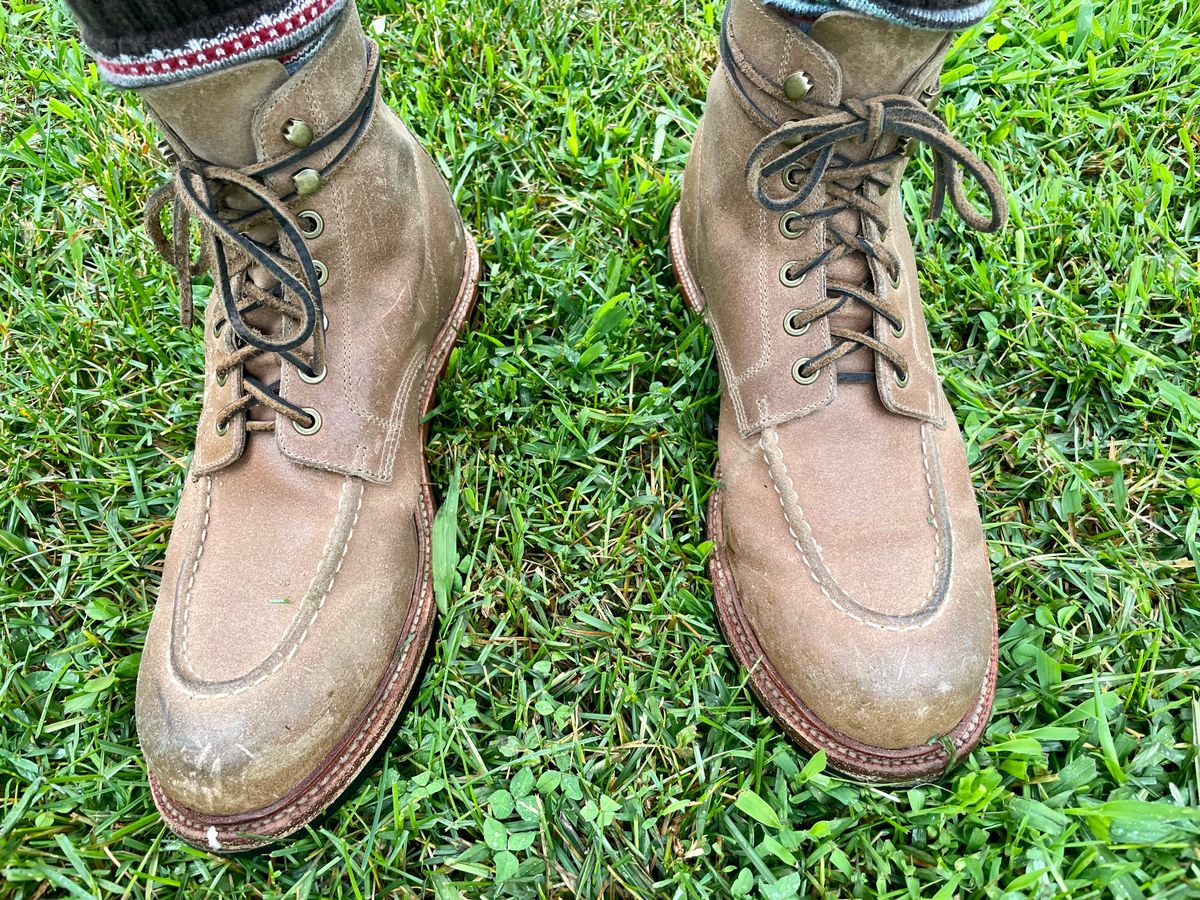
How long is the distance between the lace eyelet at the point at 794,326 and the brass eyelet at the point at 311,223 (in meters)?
0.89

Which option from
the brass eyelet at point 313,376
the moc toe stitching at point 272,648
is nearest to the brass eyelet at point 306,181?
the brass eyelet at point 313,376

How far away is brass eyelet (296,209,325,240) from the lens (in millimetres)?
1432

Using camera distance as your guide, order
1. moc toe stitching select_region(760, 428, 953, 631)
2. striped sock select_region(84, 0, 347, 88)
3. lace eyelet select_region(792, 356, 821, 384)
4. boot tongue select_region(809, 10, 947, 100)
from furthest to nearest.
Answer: lace eyelet select_region(792, 356, 821, 384)
moc toe stitching select_region(760, 428, 953, 631)
boot tongue select_region(809, 10, 947, 100)
striped sock select_region(84, 0, 347, 88)

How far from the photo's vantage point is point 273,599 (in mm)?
1456

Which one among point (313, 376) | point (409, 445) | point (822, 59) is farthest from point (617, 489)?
point (822, 59)

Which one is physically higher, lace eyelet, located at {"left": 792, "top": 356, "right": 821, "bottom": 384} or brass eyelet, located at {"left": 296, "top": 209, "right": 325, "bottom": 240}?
brass eyelet, located at {"left": 296, "top": 209, "right": 325, "bottom": 240}

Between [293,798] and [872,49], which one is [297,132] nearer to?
[872,49]

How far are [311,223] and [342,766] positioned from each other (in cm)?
99

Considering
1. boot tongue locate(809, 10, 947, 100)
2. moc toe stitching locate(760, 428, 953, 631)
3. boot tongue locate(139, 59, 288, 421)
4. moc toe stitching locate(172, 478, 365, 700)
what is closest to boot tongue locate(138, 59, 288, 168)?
A: boot tongue locate(139, 59, 288, 421)

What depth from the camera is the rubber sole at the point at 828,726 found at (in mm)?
1460

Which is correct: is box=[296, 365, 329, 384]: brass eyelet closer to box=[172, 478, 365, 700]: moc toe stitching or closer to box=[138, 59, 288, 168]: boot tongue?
box=[172, 478, 365, 700]: moc toe stitching

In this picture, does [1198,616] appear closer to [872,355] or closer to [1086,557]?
[1086,557]

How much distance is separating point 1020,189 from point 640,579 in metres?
1.48

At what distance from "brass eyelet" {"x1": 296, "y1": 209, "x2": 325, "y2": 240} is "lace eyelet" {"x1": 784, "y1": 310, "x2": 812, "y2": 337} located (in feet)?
2.92
